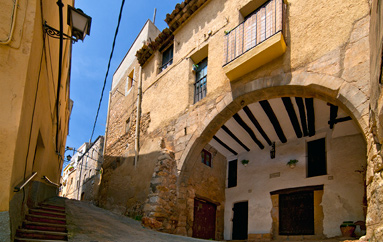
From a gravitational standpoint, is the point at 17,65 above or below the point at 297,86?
below

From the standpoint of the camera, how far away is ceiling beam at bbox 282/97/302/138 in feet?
23.0

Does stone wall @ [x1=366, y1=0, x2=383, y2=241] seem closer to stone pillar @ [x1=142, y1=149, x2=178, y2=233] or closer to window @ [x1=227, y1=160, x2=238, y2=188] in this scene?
stone pillar @ [x1=142, y1=149, x2=178, y2=233]

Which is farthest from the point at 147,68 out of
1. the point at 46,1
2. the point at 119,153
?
the point at 46,1

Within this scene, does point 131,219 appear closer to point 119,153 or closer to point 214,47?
point 119,153

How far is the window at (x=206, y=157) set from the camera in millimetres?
9458

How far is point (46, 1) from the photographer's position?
13.3ft

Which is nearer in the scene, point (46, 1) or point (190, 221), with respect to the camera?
point (46, 1)

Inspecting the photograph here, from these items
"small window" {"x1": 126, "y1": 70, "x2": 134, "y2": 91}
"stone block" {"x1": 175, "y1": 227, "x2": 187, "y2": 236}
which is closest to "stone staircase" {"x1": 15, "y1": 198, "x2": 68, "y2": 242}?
"stone block" {"x1": 175, "y1": 227, "x2": 187, "y2": 236}

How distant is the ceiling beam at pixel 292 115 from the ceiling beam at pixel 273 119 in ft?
1.31

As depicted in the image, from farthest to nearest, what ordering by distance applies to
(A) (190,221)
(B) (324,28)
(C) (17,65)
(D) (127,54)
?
(D) (127,54), (A) (190,221), (B) (324,28), (C) (17,65)

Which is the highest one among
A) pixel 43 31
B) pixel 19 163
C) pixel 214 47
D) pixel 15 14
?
pixel 214 47

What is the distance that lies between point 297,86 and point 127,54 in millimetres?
10319

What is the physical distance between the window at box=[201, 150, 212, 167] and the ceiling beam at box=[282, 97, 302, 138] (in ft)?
9.68

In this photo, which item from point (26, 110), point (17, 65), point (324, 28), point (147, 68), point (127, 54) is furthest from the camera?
point (127, 54)
